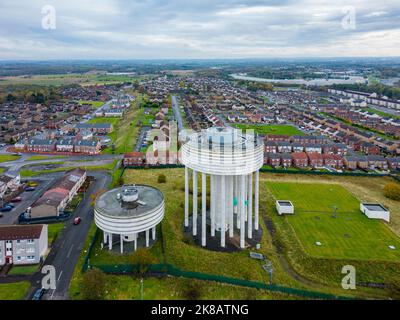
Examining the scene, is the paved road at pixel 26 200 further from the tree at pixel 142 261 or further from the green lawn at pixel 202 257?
the tree at pixel 142 261

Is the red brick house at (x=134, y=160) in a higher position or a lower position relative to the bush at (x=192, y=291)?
higher

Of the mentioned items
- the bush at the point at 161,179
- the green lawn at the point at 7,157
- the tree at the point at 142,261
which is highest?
the green lawn at the point at 7,157

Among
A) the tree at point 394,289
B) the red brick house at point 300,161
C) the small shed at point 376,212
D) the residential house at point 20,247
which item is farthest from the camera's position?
the red brick house at point 300,161

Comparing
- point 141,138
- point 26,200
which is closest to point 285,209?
point 26,200

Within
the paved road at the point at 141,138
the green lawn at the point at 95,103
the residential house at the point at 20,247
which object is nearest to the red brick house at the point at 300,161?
the paved road at the point at 141,138

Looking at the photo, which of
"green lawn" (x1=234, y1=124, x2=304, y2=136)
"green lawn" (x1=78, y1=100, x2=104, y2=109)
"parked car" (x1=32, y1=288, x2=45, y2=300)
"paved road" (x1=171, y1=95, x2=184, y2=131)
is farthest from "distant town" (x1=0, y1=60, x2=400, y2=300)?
"green lawn" (x1=78, y1=100, x2=104, y2=109)

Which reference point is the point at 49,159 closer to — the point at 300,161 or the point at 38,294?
the point at 38,294
